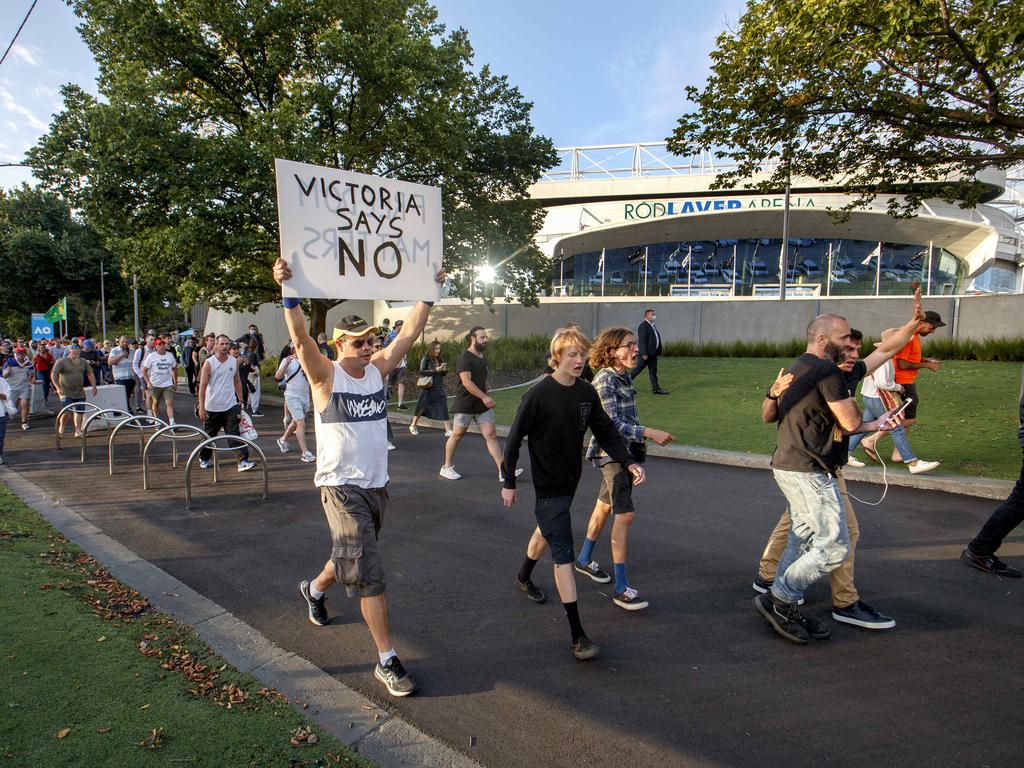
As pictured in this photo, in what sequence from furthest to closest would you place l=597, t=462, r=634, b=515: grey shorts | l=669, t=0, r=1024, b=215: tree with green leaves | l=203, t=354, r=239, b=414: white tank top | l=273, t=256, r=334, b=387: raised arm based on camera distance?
1. l=203, t=354, r=239, b=414: white tank top
2. l=669, t=0, r=1024, b=215: tree with green leaves
3. l=597, t=462, r=634, b=515: grey shorts
4. l=273, t=256, r=334, b=387: raised arm

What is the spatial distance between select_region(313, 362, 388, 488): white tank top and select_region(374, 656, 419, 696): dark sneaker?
0.98m

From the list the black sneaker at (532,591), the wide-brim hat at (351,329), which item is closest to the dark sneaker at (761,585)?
the black sneaker at (532,591)

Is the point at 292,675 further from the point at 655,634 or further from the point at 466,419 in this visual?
the point at 466,419

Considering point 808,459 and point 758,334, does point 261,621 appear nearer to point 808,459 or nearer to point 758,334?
point 808,459

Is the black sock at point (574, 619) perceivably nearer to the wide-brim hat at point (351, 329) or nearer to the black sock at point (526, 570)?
the black sock at point (526, 570)

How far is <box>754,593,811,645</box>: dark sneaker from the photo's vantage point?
12.7 feet

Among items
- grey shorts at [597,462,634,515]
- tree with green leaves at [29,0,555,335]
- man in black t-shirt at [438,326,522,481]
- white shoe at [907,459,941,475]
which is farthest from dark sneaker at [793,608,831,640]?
tree with green leaves at [29,0,555,335]

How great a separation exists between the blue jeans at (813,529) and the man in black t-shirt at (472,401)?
4358 millimetres

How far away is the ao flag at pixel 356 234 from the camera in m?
3.53

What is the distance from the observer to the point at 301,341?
3.26 meters

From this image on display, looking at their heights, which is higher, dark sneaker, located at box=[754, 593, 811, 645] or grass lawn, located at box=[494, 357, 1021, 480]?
grass lawn, located at box=[494, 357, 1021, 480]

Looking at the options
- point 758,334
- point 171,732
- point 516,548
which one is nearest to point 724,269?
point 758,334

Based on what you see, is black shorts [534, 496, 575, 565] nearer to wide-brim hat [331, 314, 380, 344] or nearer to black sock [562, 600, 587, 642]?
black sock [562, 600, 587, 642]

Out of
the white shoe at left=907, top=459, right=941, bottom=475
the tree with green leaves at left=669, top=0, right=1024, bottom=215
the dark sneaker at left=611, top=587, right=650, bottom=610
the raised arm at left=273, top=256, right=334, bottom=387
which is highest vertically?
the tree with green leaves at left=669, top=0, right=1024, bottom=215
